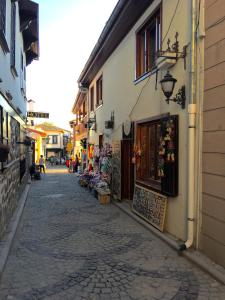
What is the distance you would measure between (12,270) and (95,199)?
6.54 meters

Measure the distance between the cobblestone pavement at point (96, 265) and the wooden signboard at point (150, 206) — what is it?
0.28 meters

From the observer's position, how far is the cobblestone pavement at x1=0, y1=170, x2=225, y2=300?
4016mm

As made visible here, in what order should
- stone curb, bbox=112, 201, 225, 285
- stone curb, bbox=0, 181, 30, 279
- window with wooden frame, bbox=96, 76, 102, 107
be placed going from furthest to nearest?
1. window with wooden frame, bbox=96, 76, 102, 107
2. stone curb, bbox=0, 181, 30, 279
3. stone curb, bbox=112, 201, 225, 285

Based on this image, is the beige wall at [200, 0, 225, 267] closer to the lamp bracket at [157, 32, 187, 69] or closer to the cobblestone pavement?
the cobblestone pavement

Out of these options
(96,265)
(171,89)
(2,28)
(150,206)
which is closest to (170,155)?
(171,89)

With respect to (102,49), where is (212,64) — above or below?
below

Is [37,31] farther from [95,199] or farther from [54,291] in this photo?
[54,291]

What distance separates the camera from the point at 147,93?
7.64 m

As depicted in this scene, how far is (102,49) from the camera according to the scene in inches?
453

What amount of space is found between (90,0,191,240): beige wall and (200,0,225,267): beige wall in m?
0.64

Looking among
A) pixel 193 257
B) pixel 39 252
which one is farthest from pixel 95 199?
pixel 193 257

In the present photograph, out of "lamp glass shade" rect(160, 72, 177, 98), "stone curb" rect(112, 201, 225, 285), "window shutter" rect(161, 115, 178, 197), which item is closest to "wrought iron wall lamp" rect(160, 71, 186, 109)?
"lamp glass shade" rect(160, 72, 177, 98)

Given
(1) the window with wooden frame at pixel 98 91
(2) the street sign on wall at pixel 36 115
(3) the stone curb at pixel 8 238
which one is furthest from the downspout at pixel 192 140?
(2) the street sign on wall at pixel 36 115

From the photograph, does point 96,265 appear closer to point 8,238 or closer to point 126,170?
point 8,238
